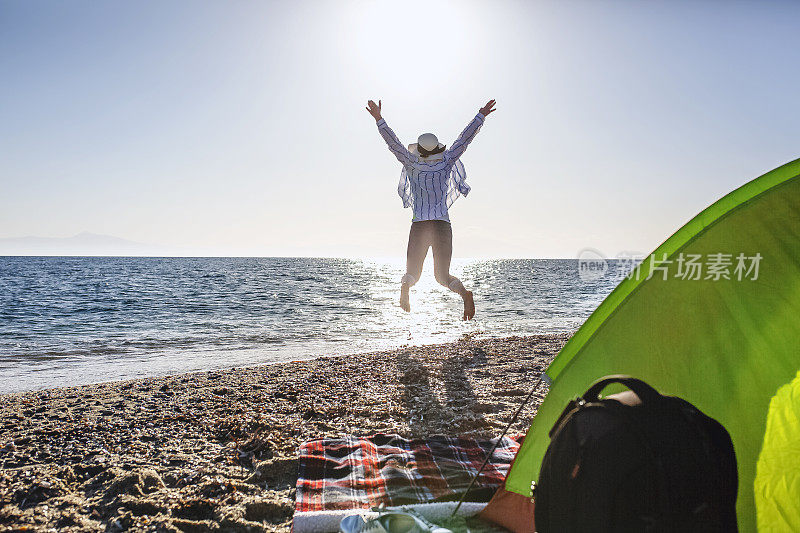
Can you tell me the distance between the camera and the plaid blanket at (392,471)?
2.57 metres

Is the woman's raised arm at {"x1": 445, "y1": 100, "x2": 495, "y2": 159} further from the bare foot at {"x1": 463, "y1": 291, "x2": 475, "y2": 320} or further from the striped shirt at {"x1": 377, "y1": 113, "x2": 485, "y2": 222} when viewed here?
the bare foot at {"x1": 463, "y1": 291, "x2": 475, "y2": 320}

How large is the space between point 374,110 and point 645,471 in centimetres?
486

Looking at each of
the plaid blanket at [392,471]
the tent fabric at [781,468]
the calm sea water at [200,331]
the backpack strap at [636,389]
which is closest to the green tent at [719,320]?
the tent fabric at [781,468]

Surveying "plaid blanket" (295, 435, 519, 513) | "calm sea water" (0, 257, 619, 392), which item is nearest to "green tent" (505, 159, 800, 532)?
"plaid blanket" (295, 435, 519, 513)

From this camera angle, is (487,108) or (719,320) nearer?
(719,320)

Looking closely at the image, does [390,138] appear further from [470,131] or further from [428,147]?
[470,131]

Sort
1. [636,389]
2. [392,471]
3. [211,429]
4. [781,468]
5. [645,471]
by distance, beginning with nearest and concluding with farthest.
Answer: [645,471] < [636,389] < [781,468] < [392,471] < [211,429]

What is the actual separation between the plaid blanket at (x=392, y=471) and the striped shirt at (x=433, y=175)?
10.1 ft

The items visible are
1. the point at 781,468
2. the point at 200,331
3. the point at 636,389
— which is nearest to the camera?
the point at 636,389

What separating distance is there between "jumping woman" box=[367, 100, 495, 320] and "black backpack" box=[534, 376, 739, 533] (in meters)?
4.45

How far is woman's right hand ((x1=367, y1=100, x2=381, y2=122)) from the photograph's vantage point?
214 inches

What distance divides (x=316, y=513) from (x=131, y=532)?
87 cm

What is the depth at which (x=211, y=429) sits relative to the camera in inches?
146

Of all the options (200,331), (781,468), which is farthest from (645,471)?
(200,331)
